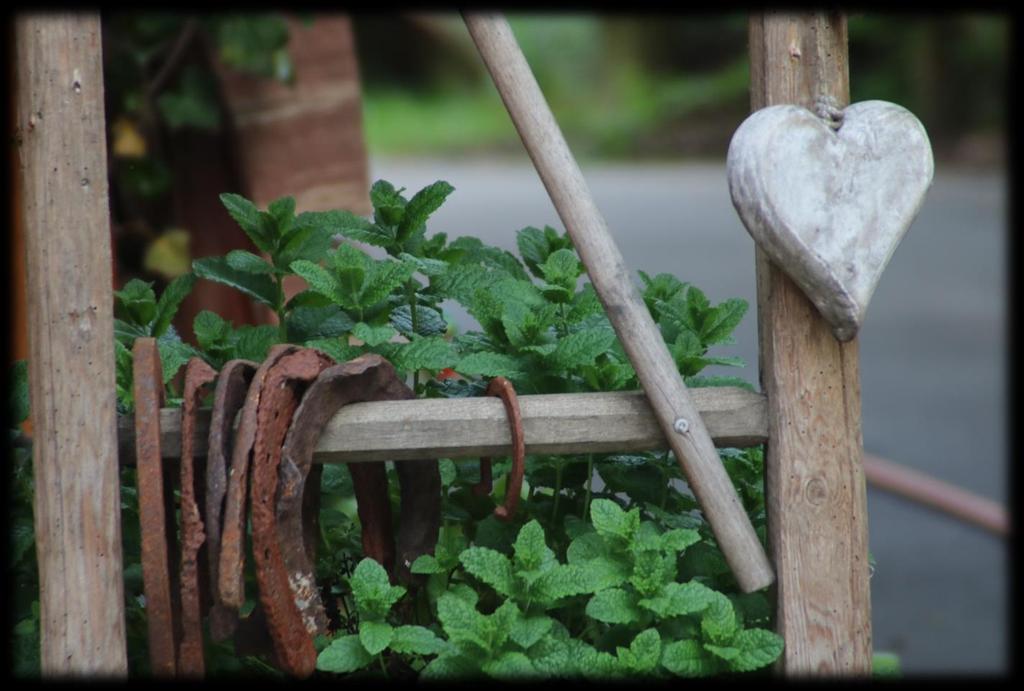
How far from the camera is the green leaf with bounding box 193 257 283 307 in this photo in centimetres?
163

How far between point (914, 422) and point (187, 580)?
177 inches

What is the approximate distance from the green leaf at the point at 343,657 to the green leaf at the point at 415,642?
34mm

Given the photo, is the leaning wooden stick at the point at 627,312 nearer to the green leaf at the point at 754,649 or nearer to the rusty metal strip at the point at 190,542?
the green leaf at the point at 754,649

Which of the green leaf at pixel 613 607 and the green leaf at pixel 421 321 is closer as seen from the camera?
the green leaf at pixel 613 607

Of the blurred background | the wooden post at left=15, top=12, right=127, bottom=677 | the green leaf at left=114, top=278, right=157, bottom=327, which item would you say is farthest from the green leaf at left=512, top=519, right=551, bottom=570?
the blurred background

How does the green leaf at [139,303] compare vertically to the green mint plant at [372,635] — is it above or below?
above

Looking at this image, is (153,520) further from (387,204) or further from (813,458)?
(813,458)

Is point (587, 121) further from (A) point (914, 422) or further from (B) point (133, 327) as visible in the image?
(B) point (133, 327)

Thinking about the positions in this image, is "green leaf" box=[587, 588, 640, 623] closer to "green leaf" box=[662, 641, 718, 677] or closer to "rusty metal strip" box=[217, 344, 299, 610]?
"green leaf" box=[662, 641, 718, 677]

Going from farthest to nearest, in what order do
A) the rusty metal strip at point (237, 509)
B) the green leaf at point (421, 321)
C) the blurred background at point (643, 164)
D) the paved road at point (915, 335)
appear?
the paved road at point (915, 335) < the blurred background at point (643, 164) < the green leaf at point (421, 321) < the rusty metal strip at point (237, 509)

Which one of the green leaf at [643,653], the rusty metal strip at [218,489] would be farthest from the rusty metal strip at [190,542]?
the green leaf at [643,653]

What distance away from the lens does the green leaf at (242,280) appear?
1629mm

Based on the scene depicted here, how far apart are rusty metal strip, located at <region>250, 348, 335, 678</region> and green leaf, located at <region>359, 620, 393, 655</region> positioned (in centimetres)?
6

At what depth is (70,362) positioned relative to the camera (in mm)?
1409
